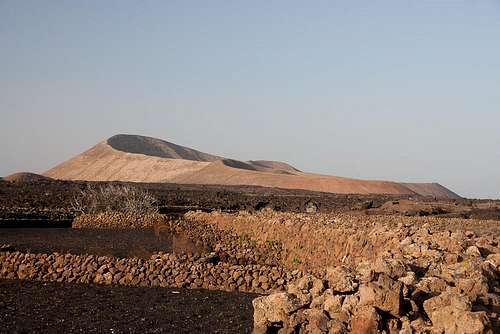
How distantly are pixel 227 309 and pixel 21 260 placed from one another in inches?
261

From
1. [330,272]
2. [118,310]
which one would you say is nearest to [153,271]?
[118,310]

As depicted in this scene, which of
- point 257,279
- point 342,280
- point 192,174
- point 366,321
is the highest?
point 192,174

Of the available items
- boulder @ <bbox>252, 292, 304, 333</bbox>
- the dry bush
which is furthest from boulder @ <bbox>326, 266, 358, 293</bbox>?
the dry bush

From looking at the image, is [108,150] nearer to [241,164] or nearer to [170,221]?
[241,164]

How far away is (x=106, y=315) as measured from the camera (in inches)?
454

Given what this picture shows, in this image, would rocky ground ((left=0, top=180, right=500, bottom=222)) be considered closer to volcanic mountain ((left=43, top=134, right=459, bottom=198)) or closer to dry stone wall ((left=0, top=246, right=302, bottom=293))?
dry stone wall ((left=0, top=246, right=302, bottom=293))

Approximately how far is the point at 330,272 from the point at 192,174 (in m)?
111

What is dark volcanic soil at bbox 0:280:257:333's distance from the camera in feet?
34.9

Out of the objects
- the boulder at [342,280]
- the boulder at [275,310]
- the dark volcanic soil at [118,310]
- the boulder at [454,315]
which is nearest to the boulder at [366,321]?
the boulder at [342,280]

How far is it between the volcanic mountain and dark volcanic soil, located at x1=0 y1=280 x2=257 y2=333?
83.7 meters

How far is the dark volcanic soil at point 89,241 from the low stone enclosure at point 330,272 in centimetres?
153

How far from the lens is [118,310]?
11961 mm

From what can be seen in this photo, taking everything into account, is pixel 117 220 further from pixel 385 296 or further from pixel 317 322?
pixel 385 296

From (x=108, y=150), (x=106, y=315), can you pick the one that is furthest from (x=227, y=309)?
(x=108, y=150)
